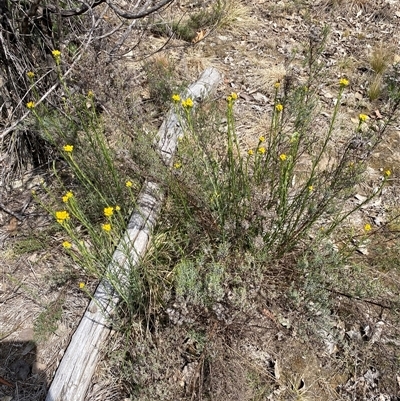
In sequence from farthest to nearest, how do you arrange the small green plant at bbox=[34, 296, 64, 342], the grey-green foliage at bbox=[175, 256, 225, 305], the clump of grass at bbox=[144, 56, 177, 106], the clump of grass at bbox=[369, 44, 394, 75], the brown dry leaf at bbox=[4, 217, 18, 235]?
the clump of grass at bbox=[369, 44, 394, 75]
the clump of grass at bbox=[144, 56, 177, 106]
the brown dry leaf at bbox=[4, 217, 18, 235]
the small green plant at bbox=[34, 296, 64, 342]
the grey-green foliage at bbox=[175, 256, 225, 305]

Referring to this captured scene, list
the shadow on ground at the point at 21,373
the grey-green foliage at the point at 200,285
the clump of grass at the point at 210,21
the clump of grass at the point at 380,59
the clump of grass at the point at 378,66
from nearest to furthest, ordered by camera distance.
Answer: the grey-green foliage at the point at 200,285, the shadow on ground at the point at 21,373, the clump of grass at the point at 378,66, the clump of grass at the point at 380,59, the clump of grass at the point at 210,21

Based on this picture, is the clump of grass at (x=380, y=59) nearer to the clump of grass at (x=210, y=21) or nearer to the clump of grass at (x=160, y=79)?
the clump of grass at (x=210, y=21)

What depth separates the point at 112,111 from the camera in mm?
3482

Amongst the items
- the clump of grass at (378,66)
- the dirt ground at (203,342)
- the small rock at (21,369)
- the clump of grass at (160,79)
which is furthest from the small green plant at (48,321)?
the clump of grass at (378,66)

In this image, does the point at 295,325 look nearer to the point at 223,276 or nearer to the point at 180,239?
the point at 223,276

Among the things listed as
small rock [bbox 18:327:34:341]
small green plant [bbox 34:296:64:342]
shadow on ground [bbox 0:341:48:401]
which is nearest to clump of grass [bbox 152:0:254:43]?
small green plant [bbox 34:296:64:342]

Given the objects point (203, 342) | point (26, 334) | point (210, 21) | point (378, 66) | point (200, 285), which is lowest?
point (378, 66)

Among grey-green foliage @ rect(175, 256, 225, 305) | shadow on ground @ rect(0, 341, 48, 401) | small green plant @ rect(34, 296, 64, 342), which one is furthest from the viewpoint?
small green plant @ rect(34, 296, 64, 342)

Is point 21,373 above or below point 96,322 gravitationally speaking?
below

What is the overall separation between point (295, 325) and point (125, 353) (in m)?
1.14

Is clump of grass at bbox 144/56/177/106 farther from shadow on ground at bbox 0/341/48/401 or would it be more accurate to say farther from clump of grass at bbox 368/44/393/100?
shadow on ground at bbox 0/341/48/401

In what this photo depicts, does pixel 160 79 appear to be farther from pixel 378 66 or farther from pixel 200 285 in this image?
pixel 200 285

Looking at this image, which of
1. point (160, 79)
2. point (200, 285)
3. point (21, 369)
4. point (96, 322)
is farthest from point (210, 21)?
point (21, 369)

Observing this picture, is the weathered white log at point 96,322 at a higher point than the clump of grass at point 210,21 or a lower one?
lower
